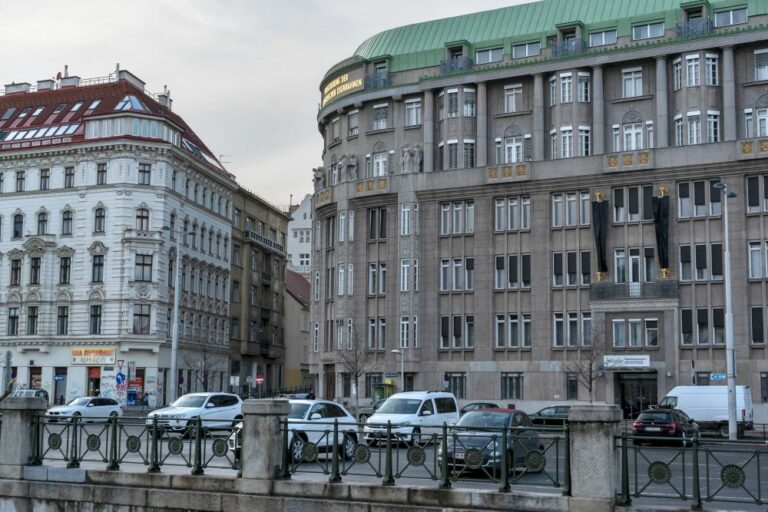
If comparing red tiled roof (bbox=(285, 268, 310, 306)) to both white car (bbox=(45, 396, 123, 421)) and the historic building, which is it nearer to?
the historic building

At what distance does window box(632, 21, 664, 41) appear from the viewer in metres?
61.0

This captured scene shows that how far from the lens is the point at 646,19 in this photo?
61469 millimetres

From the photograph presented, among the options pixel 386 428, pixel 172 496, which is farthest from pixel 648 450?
pixel 172 496

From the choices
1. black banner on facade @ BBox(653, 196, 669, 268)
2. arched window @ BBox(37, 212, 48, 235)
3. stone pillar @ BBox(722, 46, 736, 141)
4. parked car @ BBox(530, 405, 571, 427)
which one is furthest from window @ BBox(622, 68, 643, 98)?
arched window @ BBox(37, 212, 48, 235)

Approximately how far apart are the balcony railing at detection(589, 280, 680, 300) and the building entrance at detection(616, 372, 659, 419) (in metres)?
4.48

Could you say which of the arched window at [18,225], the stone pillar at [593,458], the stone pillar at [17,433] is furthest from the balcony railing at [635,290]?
the stone pillar at [593,458]

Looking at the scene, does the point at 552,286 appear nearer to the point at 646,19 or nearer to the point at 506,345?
the point at 506,345

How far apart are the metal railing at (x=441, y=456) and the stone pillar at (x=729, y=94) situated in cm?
4353

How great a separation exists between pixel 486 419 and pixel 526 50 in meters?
42.5

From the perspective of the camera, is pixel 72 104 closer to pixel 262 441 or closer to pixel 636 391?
pixel 636 391

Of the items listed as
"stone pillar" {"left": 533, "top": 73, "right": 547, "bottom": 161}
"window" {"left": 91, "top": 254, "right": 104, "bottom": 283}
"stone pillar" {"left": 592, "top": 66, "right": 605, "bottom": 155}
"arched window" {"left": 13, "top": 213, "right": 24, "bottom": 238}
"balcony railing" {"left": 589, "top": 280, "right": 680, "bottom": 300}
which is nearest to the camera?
"balcony railing" {"left": 589, "top": 280, "right": 680, "bottom": 300}

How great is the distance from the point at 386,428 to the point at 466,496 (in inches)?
75.0

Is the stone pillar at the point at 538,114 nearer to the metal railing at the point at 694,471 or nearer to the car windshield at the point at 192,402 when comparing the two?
the car windshield at the point at 192,402

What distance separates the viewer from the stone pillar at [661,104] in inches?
2333
